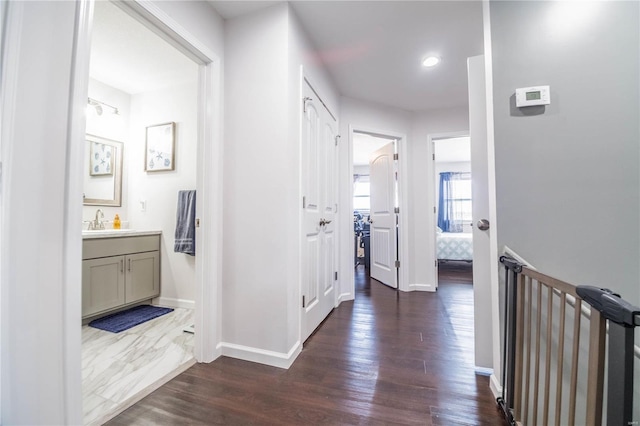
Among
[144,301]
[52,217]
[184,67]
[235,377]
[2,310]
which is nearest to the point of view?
[2,310]

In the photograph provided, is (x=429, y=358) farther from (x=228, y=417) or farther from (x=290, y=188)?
(x=290, y=188)

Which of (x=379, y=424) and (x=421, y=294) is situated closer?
(x=379, y=424)

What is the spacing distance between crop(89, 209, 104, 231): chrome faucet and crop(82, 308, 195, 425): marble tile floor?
96 cm

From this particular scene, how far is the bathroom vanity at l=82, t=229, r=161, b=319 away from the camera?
217 cm

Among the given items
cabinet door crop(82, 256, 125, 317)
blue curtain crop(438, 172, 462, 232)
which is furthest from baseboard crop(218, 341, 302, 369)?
blue curtain crop(438, 172, 462, 232)

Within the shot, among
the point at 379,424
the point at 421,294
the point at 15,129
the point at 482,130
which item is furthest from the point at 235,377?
the point at 421,294

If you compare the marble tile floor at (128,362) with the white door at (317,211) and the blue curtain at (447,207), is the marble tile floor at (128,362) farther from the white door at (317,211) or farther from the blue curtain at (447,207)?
the blue curtain at (447,207)

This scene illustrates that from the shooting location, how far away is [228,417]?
1.22m

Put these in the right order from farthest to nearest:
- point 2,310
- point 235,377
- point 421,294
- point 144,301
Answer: point 421,294 < point 144,301 < point 235,377 < point 2,310

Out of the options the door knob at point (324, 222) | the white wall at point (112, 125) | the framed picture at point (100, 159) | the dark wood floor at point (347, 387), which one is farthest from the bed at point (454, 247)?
the framed picture at point (100, 159)

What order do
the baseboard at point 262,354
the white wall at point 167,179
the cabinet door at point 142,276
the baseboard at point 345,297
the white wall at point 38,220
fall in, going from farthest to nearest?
the baseboard at point 345,297
the white wall at point 167,179
the cabinet door at point 142,276
the baseboard at point 262,354
the white wall at point 38,220

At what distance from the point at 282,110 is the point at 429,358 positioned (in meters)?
1.96

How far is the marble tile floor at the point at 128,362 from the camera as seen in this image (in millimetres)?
1326

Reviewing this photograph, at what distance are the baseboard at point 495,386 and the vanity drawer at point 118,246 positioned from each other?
3.07 meters
